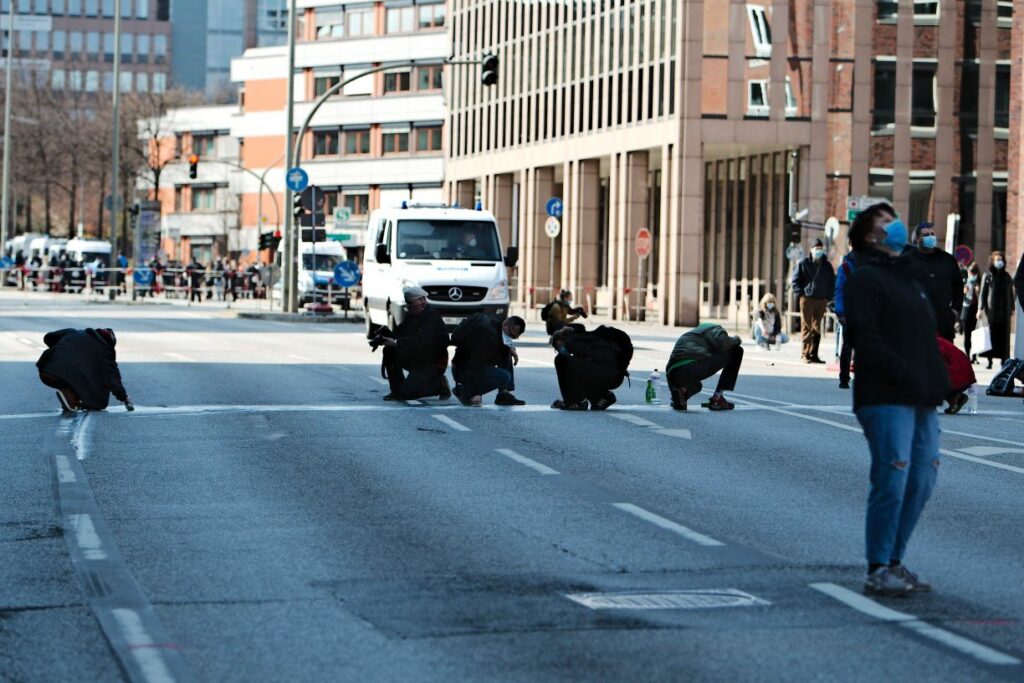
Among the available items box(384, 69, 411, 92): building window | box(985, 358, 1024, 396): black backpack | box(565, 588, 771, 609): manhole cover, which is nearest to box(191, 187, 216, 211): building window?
box(384, 69, 411, 92): building window

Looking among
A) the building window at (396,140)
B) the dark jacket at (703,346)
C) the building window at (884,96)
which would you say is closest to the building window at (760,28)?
the building window at (884,96)

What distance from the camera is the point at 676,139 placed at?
6025cm

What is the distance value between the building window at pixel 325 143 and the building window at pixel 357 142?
883 mm

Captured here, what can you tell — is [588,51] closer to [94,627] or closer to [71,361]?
[71,361]

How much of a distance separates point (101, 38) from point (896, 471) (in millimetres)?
172400

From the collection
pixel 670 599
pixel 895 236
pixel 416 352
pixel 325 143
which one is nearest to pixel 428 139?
pixel 325 143

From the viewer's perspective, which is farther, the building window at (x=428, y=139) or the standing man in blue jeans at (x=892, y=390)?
the building window at (x=428, y=139)

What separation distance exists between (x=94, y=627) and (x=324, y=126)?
108 metres

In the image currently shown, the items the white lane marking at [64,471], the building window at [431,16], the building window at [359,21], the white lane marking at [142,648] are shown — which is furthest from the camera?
the building window at [359,21]

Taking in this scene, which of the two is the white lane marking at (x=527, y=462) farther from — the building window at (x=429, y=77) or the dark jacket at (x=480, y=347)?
the building window at (x=429, y=77)

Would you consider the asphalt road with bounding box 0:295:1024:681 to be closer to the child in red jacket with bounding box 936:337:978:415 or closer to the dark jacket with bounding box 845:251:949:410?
the child in red jacket with bounding box 936:337:978:415

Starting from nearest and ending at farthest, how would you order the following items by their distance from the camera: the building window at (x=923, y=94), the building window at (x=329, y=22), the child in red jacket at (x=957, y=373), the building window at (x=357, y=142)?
the child in red jacket at (x=957, y=373) < the building window at (x=923, y=94) < the building window at (x=357, y=142) < the building window at (x=329, y=22)

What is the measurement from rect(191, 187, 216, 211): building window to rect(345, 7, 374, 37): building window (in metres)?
20.4

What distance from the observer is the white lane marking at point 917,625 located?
811 centimetres
